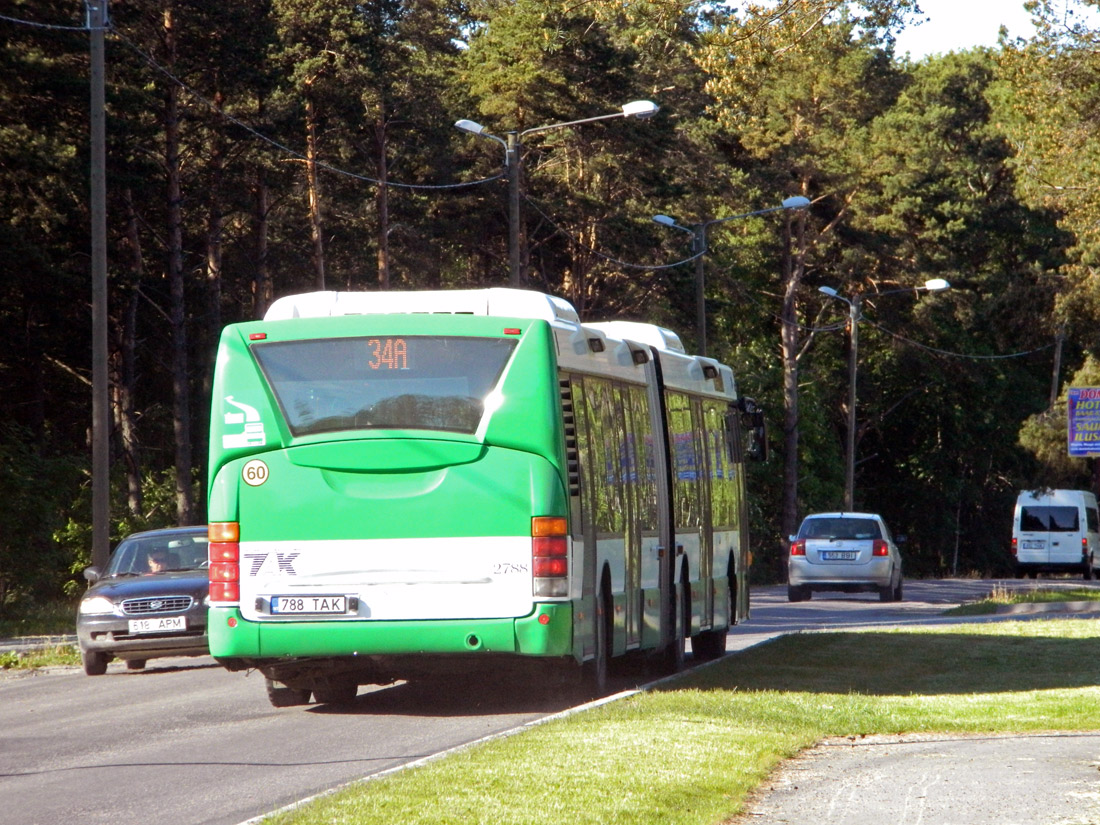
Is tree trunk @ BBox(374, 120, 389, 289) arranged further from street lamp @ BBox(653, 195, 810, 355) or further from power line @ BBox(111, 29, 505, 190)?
street lamp @ BBox(653, 195, 810, 355)

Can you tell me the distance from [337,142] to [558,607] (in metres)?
35.7

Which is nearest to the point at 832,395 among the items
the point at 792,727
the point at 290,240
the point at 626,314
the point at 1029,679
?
the point at 626,314

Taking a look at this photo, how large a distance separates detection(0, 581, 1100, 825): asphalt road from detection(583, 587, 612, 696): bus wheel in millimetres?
296

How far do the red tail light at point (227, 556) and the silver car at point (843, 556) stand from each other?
2239 cm

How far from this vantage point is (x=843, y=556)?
34.3 m

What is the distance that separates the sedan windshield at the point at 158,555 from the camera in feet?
64.5

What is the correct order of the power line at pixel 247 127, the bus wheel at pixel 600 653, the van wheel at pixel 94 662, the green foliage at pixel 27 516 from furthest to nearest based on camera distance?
the power line at pixel 247 127
the green foliage at pixel 27 516
the van wheel at pixel 94 662
the bus wheel at pixel 600 653

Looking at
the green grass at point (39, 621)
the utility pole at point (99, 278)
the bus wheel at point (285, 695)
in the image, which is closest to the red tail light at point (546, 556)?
the bus wheel at point (285, 695)

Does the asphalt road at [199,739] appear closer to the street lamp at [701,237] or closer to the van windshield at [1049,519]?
the street lamp at [701,237]

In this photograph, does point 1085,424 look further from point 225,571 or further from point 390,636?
point 225,571

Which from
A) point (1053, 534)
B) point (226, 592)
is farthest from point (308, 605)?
point (1053, 534)

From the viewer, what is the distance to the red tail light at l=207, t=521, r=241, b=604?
42.4 feet

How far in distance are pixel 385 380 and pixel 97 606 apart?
6.83 meters

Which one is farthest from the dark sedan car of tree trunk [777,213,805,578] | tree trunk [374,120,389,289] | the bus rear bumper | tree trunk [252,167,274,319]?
tree trunk [777,213,805,578]
